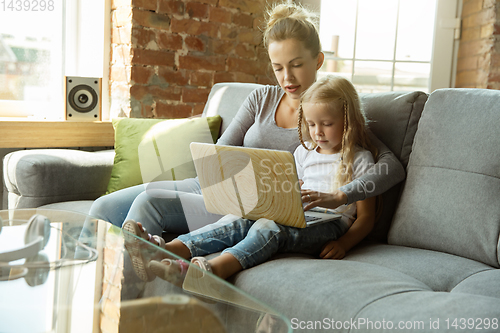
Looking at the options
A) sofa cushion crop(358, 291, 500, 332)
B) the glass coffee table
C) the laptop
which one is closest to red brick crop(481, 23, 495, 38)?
the laptop

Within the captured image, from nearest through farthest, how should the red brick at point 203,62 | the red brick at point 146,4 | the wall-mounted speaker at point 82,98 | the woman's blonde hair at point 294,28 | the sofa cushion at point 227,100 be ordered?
1. the woman's blonde hair at point 294,28
2. the sofa cushion at point 227,100
3. the wall-mounted speaker at point 82,98
4. the red brick at point 146,4
5. the red brick at point 203,62

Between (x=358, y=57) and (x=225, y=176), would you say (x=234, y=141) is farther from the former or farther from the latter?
(x=358, y=57)

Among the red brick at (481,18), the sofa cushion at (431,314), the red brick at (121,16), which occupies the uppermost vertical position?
the red brick at (481,18)

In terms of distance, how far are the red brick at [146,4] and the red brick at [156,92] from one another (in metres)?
0.43

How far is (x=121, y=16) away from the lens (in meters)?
2.57

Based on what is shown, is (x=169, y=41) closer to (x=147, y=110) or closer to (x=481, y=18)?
(x=147, y=110)

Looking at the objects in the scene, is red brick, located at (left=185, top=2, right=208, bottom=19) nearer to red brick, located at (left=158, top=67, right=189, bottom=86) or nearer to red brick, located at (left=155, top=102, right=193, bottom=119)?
red brick, located at (left=158, top=67, right=189, bottom=86)

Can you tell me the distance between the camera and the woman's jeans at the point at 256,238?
124 centimetres

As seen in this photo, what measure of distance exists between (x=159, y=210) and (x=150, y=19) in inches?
57.1

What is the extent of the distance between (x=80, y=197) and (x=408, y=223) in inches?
51.6

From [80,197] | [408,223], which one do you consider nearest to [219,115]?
[80,197]

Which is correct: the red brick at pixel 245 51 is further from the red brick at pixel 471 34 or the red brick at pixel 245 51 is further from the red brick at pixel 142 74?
the red brick at pixel 471 34

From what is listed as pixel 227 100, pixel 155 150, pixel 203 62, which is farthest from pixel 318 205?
pixel 203 62

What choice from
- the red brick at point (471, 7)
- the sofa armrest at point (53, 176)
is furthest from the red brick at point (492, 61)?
the sofa armrest at point (53, 176)
